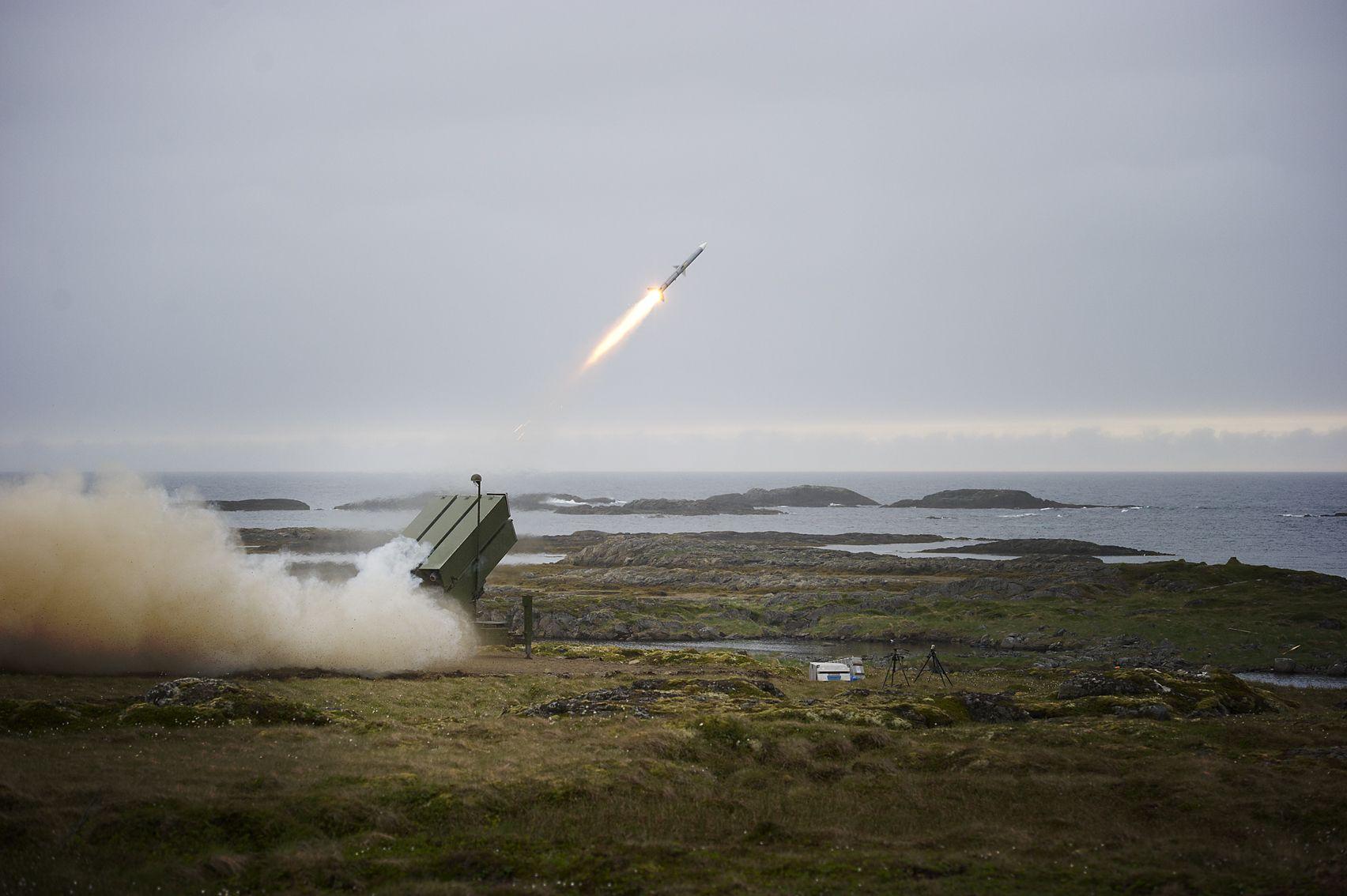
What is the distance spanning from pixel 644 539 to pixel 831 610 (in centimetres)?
4924

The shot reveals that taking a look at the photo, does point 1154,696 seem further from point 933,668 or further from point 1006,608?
point 1006,608

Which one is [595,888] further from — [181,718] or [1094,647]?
[1094,647]

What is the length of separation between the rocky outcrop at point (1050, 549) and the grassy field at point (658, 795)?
301 ft

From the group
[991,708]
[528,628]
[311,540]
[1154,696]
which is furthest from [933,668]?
[311,540]

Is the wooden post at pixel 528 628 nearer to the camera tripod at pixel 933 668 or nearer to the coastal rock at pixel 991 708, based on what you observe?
the camera tripod at pixel 933 668

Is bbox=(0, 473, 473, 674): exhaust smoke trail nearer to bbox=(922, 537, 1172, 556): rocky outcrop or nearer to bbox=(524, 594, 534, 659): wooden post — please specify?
bbox=(524, 594, 534, 659): wooden post

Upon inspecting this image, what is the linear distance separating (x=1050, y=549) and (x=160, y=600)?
109 meters

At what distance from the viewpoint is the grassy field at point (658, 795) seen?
645 inches

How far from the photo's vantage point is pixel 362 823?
18594mm

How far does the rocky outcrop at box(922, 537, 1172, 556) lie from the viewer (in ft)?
384

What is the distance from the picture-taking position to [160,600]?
108 feet

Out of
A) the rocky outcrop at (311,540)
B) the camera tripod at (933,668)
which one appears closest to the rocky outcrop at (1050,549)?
the rocky outcrop at (311,540)

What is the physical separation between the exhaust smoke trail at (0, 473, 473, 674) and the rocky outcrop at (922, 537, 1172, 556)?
97.6 meters

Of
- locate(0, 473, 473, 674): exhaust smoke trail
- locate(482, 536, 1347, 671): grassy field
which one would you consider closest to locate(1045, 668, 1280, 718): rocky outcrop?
locate(482, 536, 1347, 671): grassy field
